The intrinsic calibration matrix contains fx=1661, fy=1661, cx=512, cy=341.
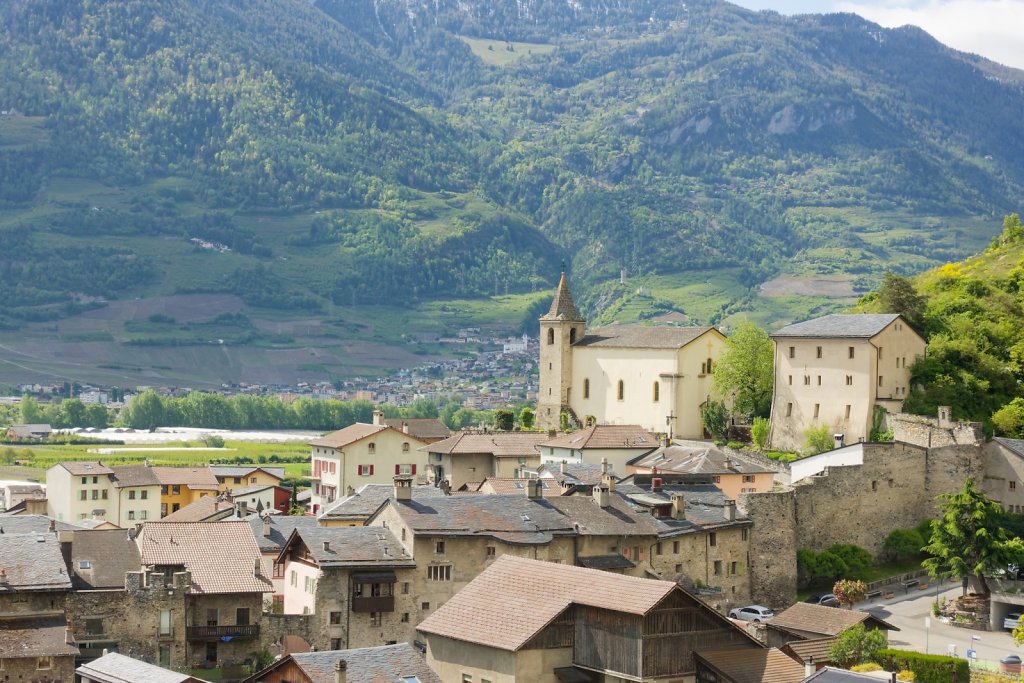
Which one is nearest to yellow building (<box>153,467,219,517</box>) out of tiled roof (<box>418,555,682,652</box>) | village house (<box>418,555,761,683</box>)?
tiled roof (<box>418,555,682,652</box>)

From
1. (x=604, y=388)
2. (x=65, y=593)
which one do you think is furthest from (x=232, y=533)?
(x=604, y=388)

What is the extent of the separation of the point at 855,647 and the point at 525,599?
524 inches

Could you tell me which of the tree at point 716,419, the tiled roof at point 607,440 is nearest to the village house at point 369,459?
the tiled roof at point 607,440

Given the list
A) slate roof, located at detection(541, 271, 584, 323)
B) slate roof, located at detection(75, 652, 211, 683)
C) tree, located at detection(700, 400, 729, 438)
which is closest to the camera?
slate roof, located at detection(75, 652, 211, 683)

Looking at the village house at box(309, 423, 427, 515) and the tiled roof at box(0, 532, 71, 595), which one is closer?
the tiled roof at box(0, 532, 71, 595)

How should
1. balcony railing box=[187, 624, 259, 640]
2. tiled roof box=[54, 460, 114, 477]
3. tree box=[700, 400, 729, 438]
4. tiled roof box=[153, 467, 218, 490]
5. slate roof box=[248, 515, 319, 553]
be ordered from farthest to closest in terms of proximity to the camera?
tiled roof box=[153, 467, 218, 490] → tiled roof box=[54, 460, 114, 477] → tree box=[700, 400, 729, 438] → slate roof box=[248, 515, 319, 553] → balcony railing box=[187, 624, 259, 640]

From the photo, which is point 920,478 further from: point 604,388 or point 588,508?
point 604,388

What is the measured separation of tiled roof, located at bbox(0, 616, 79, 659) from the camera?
192ft

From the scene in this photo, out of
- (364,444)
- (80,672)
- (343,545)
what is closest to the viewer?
(80,672)

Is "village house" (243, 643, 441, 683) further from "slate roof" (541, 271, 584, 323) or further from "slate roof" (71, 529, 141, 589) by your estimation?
"slate roof" (541, 271, 584, 323)

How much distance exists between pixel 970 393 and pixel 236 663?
47.1 m

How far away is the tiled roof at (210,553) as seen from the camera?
6631 centimetres

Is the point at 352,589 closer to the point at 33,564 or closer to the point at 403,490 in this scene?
the point at 403,490

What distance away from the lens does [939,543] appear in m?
75.9
